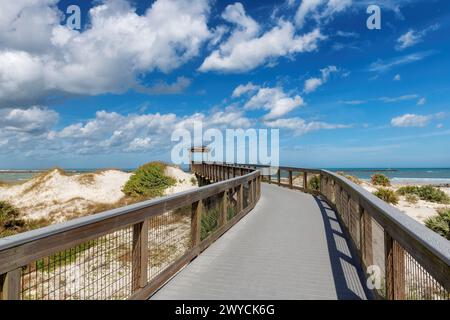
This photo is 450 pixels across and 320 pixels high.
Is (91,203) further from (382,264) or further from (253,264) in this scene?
(382,264)

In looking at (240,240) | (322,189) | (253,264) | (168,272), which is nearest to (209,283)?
(168,272)

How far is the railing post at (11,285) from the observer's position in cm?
229

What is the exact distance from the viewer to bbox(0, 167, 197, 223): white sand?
26.3 metres

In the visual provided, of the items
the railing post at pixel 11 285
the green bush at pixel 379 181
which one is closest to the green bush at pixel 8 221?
the railing post at pixel 11 285

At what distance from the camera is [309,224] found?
872cm

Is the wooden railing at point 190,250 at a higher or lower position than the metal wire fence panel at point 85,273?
higher

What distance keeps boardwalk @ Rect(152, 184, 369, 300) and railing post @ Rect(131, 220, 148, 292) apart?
37cm

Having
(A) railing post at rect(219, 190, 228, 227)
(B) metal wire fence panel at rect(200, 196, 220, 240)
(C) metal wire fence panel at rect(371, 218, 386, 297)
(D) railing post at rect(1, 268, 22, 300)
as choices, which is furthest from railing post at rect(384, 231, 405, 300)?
(A) railing post at rect(219, 190, 228, 227)

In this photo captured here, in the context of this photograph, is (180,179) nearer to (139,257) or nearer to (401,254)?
(139,257)

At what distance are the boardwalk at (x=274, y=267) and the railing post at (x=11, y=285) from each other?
209 cm

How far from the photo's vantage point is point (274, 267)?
5328mm

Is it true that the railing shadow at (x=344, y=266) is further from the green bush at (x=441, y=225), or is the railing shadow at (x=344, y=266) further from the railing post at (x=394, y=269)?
the green bush at (x=441, y=225)

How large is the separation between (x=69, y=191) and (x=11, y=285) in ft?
103
